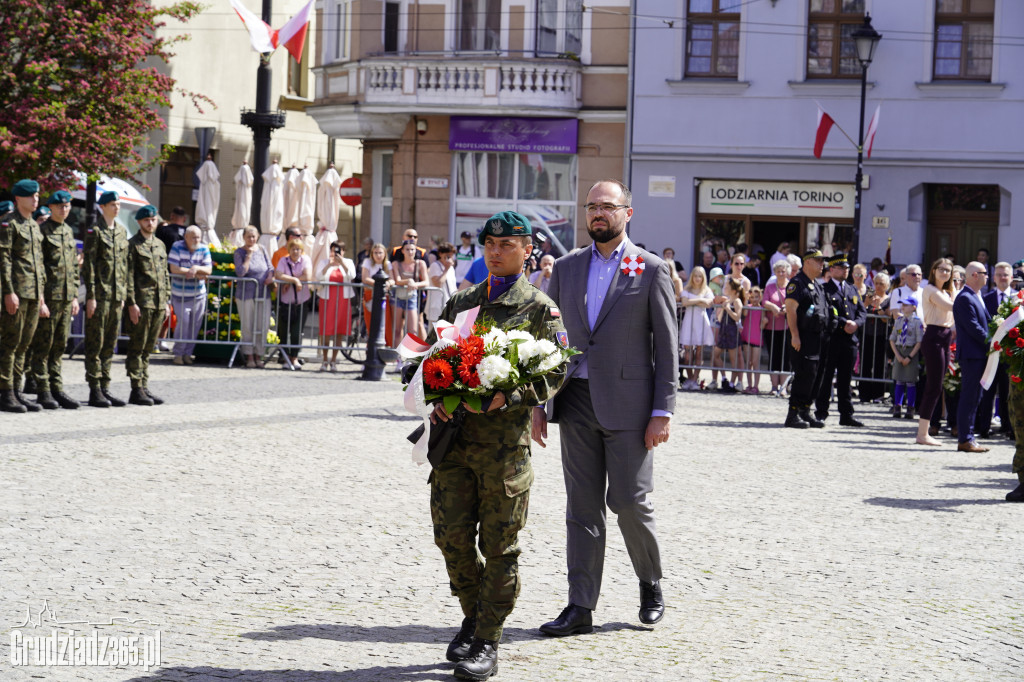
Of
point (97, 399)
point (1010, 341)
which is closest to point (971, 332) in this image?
point (1010, 341)

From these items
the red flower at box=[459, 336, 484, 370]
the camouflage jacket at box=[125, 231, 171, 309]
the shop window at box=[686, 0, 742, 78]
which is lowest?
the red flower at box=[459, 336, 484, 370]

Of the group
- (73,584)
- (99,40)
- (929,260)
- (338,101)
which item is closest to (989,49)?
(929,260)

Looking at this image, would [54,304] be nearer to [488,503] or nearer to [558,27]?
[488,503]

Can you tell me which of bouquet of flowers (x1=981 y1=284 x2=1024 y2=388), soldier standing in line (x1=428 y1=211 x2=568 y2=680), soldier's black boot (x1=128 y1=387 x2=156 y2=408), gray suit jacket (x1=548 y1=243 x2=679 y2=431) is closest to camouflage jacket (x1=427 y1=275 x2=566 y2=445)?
soldier standing in line (x1=428 y1=211 x2=568 y2=680)

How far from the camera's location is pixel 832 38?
1120 inches

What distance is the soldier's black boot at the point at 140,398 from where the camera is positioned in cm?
1431

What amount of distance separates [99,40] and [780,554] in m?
15.7

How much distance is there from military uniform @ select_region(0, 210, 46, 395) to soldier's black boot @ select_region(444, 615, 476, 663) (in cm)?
861

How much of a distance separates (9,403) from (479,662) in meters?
9.16

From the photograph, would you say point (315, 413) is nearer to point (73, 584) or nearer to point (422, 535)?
point (422, 535)

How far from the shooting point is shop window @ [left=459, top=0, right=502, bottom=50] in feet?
101

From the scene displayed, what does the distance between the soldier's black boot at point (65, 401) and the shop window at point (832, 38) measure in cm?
1904

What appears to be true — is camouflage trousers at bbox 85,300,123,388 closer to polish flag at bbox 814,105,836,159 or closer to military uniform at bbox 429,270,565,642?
military uniform at bbox 429,270,565,642

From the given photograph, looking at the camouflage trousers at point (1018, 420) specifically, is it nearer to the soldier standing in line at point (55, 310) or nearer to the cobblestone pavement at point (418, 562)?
the cobblestone pavement at point (418, 562)
